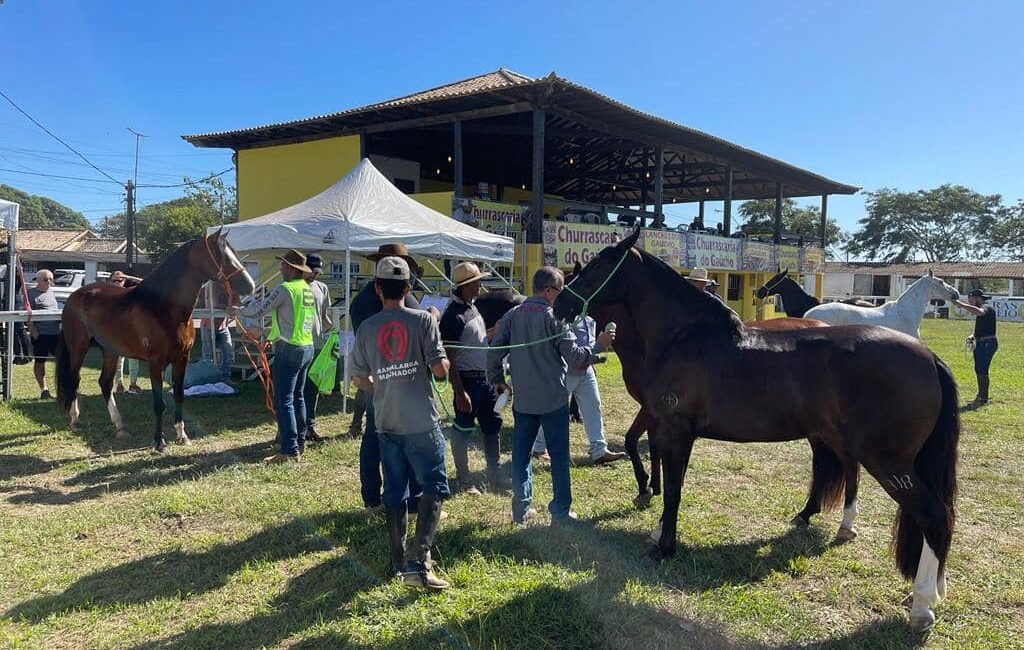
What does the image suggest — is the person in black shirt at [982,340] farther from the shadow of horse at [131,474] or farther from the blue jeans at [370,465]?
the shadow of horse at [131,474]

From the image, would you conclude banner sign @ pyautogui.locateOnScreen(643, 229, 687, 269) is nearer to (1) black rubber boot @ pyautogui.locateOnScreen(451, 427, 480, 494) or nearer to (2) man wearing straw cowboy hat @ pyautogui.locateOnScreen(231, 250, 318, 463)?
(2) man wearing straw cowboy hat @ pyautogui.locateOnScreen(231, 250, 318, 463)

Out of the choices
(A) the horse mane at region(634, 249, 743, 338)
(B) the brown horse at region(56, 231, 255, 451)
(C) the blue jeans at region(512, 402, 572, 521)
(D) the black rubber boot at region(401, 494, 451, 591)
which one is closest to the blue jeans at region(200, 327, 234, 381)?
(B) the brown horse at region(56, 231, 255, 451)

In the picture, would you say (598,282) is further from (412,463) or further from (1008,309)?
(1008,309)

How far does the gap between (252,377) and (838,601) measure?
29.1 ft

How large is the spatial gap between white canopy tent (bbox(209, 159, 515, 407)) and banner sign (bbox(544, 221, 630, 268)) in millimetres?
5038

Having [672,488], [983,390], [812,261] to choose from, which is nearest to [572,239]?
[983,390]

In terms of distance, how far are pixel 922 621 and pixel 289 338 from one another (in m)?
4.96

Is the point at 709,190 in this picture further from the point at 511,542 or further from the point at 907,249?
the point at 907,249

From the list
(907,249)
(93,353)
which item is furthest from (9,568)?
(907,249)

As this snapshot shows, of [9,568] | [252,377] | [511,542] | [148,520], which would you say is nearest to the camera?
[9,568]

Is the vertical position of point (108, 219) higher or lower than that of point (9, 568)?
higher

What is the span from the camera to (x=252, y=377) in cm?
995

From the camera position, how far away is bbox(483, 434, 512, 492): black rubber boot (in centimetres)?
507

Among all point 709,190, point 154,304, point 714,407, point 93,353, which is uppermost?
point 709,190
